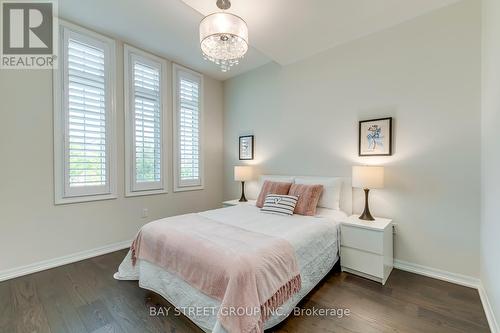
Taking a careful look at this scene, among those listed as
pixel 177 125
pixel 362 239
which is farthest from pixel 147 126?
pixel 362 239

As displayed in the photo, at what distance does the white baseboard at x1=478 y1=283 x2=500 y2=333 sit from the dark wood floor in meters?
0.04

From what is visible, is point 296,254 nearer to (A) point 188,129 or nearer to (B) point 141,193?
(B) point 141,193

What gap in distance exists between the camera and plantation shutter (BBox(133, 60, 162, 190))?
330cm

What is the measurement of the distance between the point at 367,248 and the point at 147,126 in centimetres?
331

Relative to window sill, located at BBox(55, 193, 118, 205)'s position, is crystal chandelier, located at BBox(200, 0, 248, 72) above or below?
above

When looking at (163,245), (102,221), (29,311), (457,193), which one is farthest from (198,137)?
(457,193)

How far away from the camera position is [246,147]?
13.5 feet

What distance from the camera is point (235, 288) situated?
4.40ft

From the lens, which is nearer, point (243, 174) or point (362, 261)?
point (362, 261)

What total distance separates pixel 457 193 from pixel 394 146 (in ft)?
2.41

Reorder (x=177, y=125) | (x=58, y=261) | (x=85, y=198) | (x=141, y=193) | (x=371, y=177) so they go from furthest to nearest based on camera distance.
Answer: (x=177, y=125) → (x=141, y=193) → (x=85, y=198) → (x=58, y=261) → (x=371, y=177)

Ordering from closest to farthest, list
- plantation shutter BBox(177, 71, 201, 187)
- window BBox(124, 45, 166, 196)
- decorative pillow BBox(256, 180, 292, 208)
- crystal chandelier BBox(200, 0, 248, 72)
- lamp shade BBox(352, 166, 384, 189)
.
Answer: crystal chandelier BBox(200, 0, 248, 72) → lamp shade BBox(352, 166, 384, 189) → decorative pillow BBox(256, 180, 292, 208) → window BBox(124, 45, 166, 196) → plantation shutter BBox(177, 71, 201, 187)

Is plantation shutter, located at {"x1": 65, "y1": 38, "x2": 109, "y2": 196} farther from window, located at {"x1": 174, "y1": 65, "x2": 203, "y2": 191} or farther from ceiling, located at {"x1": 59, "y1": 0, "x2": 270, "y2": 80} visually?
window, located at {"x1": 174, "y1": 65, "x2": 203, "y2": 191}

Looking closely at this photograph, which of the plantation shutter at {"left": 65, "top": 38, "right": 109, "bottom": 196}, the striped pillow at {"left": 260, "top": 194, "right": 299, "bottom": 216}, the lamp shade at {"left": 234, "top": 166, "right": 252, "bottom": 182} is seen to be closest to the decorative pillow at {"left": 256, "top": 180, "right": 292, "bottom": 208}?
the striped pillow at {"left": 260, "top": 194, "right": 299, "bottom": 216}
